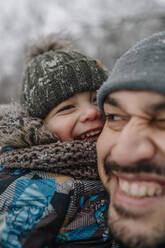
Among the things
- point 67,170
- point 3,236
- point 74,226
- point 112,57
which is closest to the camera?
point 3,236

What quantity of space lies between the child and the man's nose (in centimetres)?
48

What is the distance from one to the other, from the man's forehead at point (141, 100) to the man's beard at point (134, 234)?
23 cm

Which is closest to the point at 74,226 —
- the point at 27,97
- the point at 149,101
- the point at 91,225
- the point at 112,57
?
the point at 91,225

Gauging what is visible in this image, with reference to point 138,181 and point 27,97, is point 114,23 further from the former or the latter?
point 138,181

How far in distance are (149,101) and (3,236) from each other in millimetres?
912

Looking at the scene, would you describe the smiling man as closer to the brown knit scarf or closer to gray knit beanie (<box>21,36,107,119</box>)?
the brown knit scarf

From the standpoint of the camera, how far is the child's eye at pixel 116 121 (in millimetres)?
1159

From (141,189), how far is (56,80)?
1.11 m

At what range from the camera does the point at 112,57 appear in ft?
19.3

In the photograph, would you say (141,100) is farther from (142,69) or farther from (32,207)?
(32,207)

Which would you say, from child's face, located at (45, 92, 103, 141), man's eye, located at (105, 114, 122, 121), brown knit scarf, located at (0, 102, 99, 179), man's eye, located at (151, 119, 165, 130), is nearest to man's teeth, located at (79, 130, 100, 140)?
child's face, located at (45, 92, 103, 141)

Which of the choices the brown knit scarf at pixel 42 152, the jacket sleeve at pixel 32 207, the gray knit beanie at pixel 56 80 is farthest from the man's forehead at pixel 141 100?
the gray knit beanie at pixel 56 80

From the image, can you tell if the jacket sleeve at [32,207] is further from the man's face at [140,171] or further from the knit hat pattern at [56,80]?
the knit hat pattern at [56,80]

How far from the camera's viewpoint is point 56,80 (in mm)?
1812
